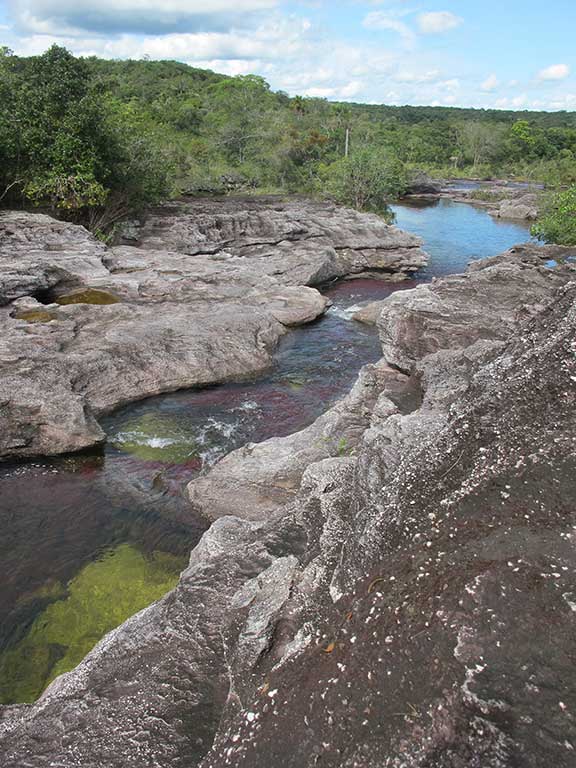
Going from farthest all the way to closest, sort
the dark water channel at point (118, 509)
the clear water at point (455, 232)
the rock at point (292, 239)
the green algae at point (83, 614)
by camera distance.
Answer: the clear water at point (455, 232)
the rock at point (292, 239)
the dark water channel at point (118, 509)
the green algae at point (83, 614)

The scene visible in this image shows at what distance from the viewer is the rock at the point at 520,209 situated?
59.6m

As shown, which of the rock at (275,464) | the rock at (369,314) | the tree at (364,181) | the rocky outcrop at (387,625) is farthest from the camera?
the tree at (364,181)

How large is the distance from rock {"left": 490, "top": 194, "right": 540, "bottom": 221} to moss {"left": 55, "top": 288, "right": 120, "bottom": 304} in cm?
4970

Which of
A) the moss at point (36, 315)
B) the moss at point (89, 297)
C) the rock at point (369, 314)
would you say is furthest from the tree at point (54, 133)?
the rock at point (369, 314)

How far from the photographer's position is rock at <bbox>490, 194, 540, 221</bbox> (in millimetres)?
59594

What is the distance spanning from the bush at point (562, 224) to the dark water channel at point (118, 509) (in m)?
16.3

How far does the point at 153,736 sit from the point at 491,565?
11.7 ft

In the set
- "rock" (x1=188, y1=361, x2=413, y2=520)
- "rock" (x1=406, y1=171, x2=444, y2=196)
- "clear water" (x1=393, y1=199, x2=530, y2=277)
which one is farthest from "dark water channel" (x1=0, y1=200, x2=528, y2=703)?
"rock" (x1=406, y1=171, x2=444, y2=196)

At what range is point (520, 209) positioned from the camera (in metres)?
60.5

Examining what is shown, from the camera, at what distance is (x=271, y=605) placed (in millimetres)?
6055

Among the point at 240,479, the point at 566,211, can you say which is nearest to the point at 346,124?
the point at 566,211

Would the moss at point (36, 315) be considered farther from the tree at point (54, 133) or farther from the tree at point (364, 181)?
the tree at point (364, 181)

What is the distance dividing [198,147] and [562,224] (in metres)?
42.2

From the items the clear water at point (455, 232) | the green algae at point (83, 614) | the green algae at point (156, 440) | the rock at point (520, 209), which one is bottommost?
the green algae at point (83, 614)
